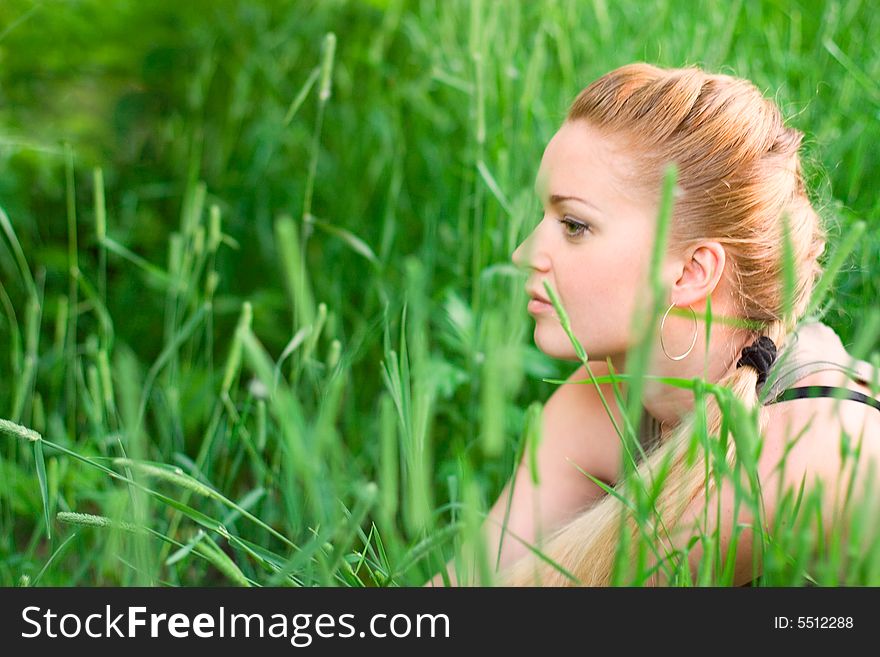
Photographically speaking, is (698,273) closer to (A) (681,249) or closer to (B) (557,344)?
(A) (681,249)

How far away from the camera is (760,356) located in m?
1.11

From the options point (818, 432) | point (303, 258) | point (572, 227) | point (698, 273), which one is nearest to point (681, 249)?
point (698, 273)

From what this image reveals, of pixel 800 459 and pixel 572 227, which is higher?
pixel 572 227

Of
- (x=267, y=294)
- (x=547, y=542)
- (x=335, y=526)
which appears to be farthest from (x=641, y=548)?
(x=267, y=294)

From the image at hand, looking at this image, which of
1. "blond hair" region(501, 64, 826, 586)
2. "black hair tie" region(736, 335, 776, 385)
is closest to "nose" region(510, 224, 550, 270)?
"blond hair" region(501, 64, 826, 586)

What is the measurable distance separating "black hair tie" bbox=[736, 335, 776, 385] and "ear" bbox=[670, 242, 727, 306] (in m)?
0.08

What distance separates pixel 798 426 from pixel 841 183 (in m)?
0.69

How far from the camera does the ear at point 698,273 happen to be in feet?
3.72

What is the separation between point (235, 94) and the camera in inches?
99.0

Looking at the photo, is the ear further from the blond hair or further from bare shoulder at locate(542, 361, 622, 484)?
bare shoulder at locate(542, 361, 622, 484)

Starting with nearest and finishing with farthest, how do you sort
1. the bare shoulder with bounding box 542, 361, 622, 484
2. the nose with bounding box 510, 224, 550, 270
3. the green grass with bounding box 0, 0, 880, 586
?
the green grass with bounding box 0, 0, 880, 586
the nose with bounding box 510, 224, 550, 270
the bare shoulder with bounding box 542, 361, 622, 484

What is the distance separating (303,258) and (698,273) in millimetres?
488

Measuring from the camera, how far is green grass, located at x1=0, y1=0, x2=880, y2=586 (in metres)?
0.91
